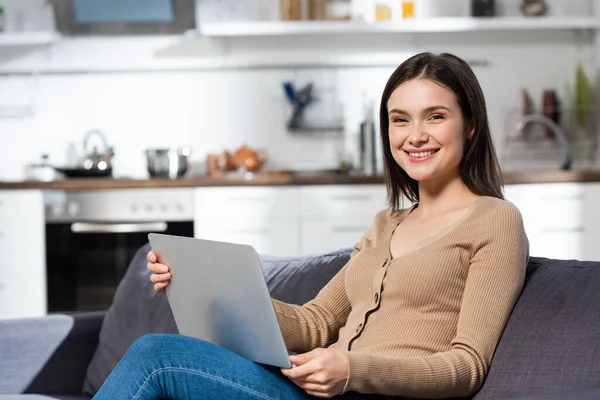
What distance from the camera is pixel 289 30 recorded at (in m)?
4.84

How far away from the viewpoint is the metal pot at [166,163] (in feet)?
15.1

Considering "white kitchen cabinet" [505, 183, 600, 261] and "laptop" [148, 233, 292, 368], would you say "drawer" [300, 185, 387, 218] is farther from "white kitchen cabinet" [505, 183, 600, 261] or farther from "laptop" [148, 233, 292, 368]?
"laptop" [148, 233, 292, 368]

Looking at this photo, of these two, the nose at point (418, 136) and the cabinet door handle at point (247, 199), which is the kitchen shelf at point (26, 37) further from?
the nose at point (418, 136)

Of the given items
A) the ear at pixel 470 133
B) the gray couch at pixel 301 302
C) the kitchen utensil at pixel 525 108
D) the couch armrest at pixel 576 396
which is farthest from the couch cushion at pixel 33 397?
the kitchen utensil at pixel 525 108

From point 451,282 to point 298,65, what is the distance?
11.0ft

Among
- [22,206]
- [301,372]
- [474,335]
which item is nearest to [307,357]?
[301,372]

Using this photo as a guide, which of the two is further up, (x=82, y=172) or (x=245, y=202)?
(x=82, y=172)

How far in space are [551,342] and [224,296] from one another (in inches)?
24.0

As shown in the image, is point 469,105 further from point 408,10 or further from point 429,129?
point 408,10

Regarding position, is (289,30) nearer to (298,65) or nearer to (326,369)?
(298,65)

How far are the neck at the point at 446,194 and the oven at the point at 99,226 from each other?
2.50 meters

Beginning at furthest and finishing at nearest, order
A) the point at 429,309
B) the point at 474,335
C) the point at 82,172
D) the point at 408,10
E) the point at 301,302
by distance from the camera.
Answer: the point at 408,10
the point at 82,172
the point at 301,302
the point at 429,309
the point at 474,335

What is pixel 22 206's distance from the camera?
439cm

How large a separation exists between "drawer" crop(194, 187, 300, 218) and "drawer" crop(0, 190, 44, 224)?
0.73m
